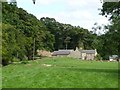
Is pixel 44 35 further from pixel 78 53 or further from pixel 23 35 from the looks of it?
pixel 78 53

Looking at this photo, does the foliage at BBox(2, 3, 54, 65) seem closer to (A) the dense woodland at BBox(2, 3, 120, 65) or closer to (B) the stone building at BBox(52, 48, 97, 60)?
(A) the dense woodland at BBox(2, 3, 120, 65)

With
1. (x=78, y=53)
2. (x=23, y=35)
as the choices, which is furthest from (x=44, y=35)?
(x=78, y=53)

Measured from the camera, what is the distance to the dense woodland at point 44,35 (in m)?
31.8

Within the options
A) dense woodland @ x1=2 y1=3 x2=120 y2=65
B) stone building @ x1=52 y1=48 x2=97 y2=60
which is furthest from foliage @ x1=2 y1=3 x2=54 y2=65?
stone building @ x1=52 y1=48 x2=97 y2=60

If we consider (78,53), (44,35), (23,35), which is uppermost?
(44,35)

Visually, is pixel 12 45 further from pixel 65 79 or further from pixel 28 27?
pixel 65 79

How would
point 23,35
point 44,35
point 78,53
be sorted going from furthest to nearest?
point 78,53 < point 44,35 < point 23,35

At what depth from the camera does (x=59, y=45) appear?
13725 centimetres

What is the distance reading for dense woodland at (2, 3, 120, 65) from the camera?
3177cm

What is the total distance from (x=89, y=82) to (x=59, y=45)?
378 ft

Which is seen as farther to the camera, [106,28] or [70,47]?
[70,47]

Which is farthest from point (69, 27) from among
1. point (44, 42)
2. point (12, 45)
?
point (12, 45)

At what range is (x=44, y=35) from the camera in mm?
95688

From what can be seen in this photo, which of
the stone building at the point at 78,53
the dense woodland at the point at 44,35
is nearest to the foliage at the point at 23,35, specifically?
the dense woodland at the point at 44,35
